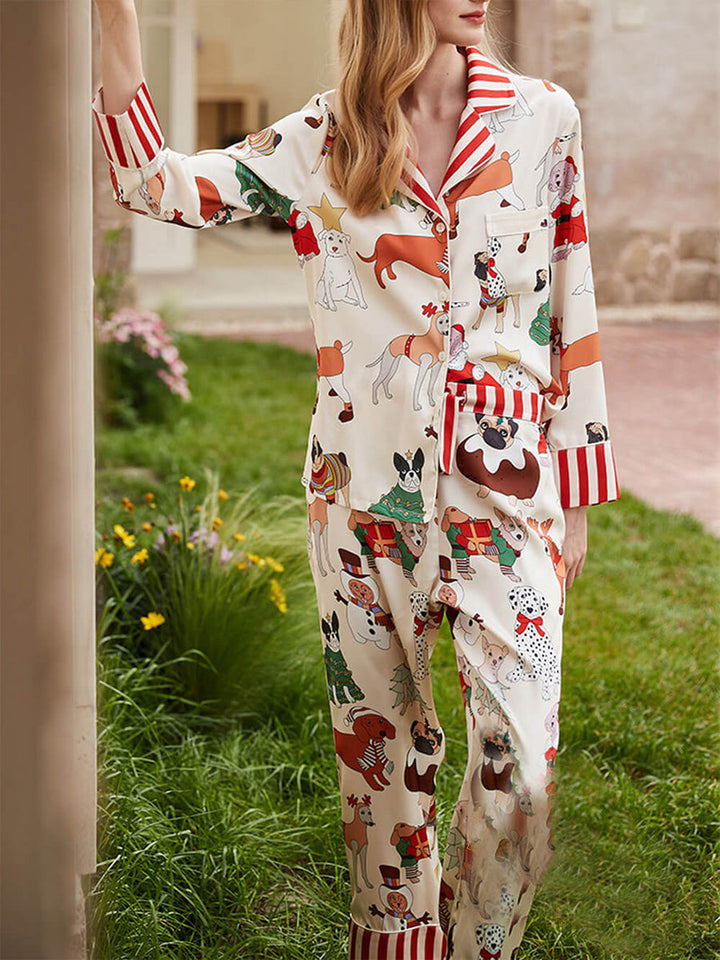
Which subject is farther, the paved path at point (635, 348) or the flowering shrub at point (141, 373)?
the flowering shrub at point (141, 373)

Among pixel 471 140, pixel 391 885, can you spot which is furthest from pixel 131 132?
pixel 391 885

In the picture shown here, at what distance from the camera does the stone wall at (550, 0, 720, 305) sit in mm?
10031

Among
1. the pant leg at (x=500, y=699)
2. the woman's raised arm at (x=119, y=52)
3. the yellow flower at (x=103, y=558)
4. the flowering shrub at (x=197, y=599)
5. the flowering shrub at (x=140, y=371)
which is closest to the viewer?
the woman's raised arm at (x=119, y=52)

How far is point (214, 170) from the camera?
5.35 feet

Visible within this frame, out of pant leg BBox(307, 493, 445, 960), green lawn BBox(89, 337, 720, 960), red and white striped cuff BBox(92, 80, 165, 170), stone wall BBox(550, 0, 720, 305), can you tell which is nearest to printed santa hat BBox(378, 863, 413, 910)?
pant leg BBox(307, 493, 445, 960)

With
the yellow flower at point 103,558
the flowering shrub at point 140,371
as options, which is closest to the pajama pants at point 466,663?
the yellow flower at point 103,558

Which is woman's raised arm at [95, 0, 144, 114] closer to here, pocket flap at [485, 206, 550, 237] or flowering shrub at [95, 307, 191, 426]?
pocket flap at [485, 206, 550, 237]

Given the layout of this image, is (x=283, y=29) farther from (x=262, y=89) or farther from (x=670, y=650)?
(x=670, y=650)

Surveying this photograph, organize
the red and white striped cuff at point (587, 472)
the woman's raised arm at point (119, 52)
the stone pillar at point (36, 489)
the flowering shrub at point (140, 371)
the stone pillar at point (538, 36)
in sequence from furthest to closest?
the stone pillar at point (538, 36)
the flowering shrub at point (140, 371)
the red and white striped cuff at point (587, 472)
the woman's raised arm at point (119, 52)
the stone pillar at point (36, 489)

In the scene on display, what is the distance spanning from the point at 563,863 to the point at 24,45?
6.08 ft

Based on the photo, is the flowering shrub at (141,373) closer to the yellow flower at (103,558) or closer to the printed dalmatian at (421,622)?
the yellow flower at (103,558)

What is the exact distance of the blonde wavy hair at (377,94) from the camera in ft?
5.08

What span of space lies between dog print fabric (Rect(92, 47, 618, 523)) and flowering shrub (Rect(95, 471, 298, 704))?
1223mm

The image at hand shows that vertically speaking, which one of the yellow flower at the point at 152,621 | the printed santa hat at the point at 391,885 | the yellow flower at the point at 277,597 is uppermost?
the yellow flower at the point at 277,597
